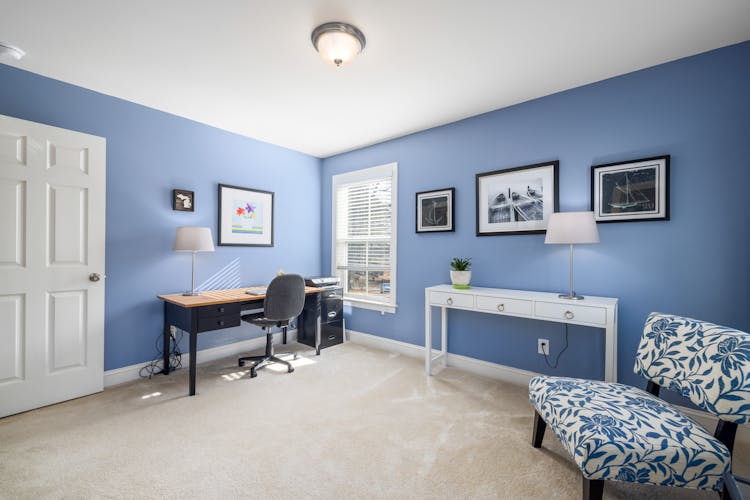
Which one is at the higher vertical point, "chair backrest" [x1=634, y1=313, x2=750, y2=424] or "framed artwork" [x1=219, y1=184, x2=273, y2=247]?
"framed artwork" [x1=219, y1=184, x2=273, y2=247]

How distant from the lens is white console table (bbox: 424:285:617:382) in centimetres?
219

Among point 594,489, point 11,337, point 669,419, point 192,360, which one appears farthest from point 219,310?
point 669,419

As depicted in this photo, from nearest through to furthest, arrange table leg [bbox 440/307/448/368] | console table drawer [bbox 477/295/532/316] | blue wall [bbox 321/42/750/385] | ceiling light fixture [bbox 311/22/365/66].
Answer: ceiling light fixture [bbox 311/22/365/66] < blue wall [bbox 321/42/750/385] < console table drawer [bbox 477/295/532/316] < table leg [bbox 440/307/448/368]

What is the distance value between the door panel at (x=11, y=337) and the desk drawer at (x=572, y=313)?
375 cm

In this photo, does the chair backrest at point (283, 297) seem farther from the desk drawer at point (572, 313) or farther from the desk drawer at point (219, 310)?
the desk drawer at point (572, 313)

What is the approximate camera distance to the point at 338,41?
2.00 metres

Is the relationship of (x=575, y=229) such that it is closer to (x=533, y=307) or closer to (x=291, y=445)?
(x=533, y=307)

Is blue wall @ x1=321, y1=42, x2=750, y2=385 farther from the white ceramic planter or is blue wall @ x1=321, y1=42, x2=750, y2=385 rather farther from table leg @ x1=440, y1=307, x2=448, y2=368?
the white ceramic planter

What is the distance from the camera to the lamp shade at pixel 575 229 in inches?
92.3

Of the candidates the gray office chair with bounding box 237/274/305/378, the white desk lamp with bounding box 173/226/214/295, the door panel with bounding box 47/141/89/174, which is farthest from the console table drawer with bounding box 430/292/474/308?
the door panel with bounding box 47/141/89/174

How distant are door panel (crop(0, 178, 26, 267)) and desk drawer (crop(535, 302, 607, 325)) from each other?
3.79 metres

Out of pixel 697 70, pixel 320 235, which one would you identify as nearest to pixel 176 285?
pixel 320 235

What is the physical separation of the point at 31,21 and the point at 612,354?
13.3 feet

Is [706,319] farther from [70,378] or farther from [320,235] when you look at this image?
[70,378]
